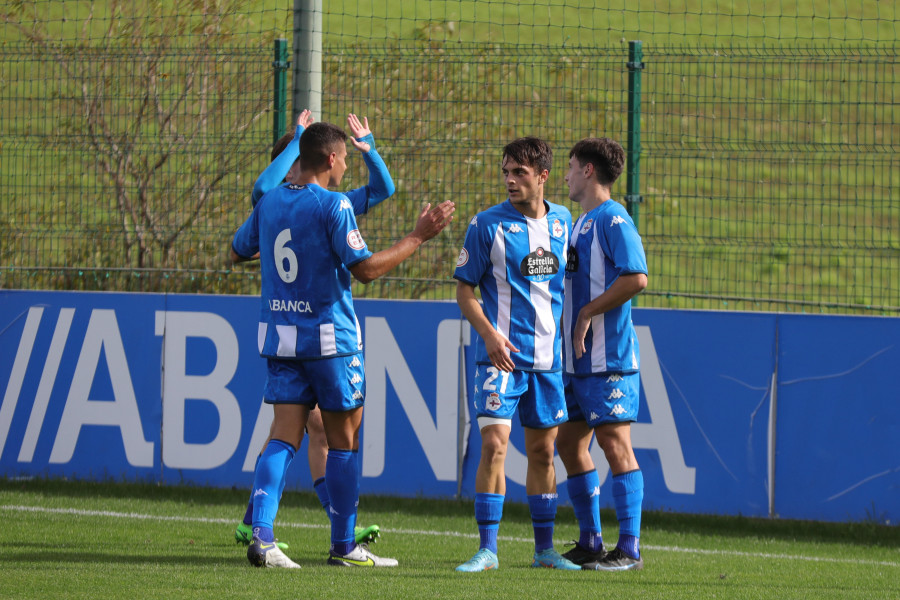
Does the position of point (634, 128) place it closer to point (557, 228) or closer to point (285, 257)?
point (557, 228)

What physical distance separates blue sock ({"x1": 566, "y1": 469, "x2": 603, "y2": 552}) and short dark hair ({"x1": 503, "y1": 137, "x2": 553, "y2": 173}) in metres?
1.47

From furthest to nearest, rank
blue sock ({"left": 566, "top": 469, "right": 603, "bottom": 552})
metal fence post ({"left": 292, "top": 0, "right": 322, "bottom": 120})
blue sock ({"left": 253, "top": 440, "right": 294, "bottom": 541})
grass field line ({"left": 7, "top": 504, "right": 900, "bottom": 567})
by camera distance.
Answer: metal fence post ({"left": 292, "top": 0, "right": 322, "bottom": 120}), grass field line ({"left": 7, "top": 504, "right": 900, "bottom": 567}), blue sock ({"left": 566, "top": 469, "right": 603, "bottom": 552}), blue sock ({"left": 253, "top": 440, "right": 294, "bottom": 541})

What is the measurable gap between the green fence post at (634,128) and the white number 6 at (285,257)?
9.81ft

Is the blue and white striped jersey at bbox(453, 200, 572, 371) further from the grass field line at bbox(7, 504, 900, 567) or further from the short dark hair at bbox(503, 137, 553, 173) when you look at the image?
the grass field line at bbox(7, 504, 900, 567)

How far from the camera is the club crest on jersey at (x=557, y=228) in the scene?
5211 mm

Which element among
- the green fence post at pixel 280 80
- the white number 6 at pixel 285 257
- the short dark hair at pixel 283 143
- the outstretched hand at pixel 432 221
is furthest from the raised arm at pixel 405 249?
the green fence post at pixel 280 80

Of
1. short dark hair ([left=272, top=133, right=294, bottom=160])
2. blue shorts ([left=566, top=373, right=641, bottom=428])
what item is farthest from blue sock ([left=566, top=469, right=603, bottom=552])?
short dark hair ([left=272, top=133, right=294, bottom=160])

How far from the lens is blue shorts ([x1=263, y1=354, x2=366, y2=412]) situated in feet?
16.2

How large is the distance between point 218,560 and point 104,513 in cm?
179

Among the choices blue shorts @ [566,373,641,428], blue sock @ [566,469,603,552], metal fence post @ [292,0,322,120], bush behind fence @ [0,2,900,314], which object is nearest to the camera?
blue shorts @ [566,373,641,428]

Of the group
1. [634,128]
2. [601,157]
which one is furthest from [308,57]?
[601,157]

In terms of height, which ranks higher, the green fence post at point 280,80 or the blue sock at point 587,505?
the green fence post at point 280,80

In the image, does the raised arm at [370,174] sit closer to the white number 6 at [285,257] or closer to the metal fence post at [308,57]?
the white number 6 at [285,257]

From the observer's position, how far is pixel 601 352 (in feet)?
17.1
